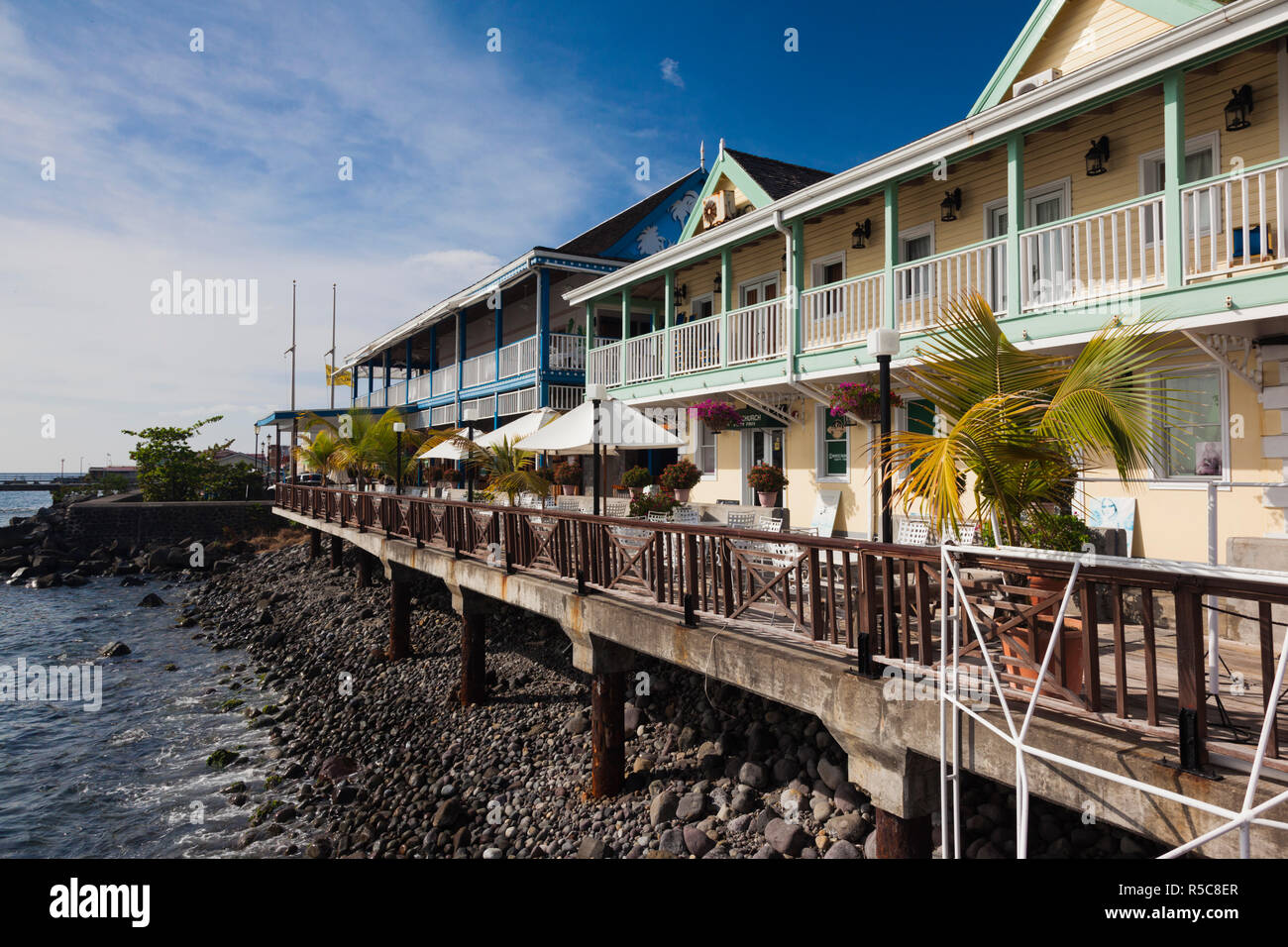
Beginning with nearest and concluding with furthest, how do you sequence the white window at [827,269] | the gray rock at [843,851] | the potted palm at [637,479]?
the gray rock at [843,851] → the white window at [827,269] → the potted palm at [637,479]

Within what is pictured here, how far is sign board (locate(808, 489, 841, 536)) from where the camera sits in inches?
484

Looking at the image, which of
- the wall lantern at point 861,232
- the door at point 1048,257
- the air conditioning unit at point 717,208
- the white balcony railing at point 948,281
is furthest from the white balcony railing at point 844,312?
the air conditioning unit at point 717,208

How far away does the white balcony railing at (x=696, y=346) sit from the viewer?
13641mm

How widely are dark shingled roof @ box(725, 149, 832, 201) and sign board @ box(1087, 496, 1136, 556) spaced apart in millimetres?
8930

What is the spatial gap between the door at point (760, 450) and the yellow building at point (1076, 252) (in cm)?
4

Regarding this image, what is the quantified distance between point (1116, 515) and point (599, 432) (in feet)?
21.0

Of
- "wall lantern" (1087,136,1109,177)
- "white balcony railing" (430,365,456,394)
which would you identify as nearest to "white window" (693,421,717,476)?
"wall lantern" (1087,136,1109,177)

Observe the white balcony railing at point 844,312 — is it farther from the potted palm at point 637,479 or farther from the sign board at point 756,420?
the potted palm at point 637,479

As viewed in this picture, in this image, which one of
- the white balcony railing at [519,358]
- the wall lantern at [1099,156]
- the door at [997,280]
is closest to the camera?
the door at [997,280]

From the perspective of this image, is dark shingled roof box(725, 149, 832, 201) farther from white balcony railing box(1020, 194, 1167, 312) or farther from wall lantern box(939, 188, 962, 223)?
white balcony railing box(1020, 194, 1167, 312)

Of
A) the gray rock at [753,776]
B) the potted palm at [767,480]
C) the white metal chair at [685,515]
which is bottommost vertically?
the gray rock at [753,776]

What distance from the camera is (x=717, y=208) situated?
16.2 meters

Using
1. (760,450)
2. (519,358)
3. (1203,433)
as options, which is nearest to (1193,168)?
(1203,433)
